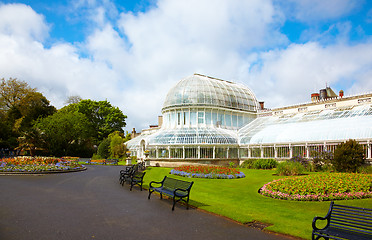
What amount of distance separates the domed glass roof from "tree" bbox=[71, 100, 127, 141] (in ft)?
96.1

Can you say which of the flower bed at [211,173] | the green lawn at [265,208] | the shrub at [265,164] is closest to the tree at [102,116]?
the shrub at [265,164]

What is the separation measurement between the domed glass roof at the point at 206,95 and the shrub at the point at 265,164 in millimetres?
11391

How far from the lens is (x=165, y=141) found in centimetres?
3209

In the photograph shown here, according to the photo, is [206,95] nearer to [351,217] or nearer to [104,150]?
[104,150]

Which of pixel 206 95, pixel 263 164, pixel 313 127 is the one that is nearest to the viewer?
pixel 263 164

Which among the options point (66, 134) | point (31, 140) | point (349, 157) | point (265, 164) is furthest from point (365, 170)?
point (66, 134)

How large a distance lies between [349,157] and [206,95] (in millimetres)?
20507

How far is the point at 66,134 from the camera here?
159 ft

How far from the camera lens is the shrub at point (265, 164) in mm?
26750

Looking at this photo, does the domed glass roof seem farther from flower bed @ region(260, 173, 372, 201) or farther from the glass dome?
flower bed @ region(260, 173, 372, 201)

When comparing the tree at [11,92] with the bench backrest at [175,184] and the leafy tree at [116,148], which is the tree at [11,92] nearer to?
the leafy tree at [116,148]

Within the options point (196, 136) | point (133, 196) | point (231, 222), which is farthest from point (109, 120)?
point (231, 222)

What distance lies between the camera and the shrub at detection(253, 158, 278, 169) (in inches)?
1053

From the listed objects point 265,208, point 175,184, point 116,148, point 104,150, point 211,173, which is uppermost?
point 116,148
